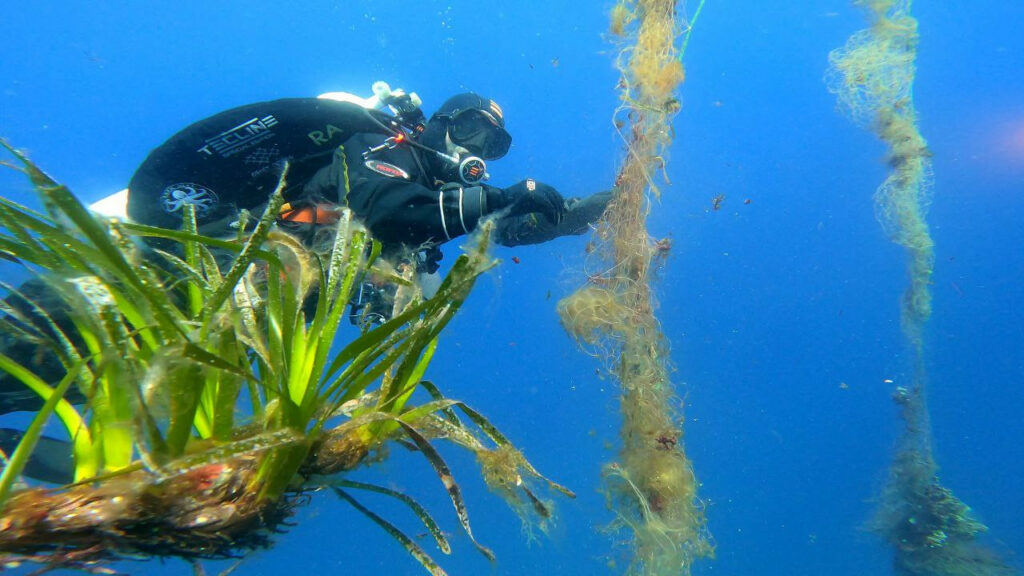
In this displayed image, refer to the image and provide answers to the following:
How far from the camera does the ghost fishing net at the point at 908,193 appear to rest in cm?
570

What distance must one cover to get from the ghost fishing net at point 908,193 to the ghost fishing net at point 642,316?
309cm

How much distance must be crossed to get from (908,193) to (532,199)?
5.66 metres

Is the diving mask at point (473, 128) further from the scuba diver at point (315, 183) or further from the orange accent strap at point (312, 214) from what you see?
the orange accent strap at point (312, 214)

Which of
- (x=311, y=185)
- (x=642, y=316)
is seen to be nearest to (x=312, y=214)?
(x=311, y=185)

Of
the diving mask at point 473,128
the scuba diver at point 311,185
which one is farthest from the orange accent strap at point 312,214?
the diving mask at point 473,128

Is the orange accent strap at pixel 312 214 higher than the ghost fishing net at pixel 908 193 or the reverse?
the reverse

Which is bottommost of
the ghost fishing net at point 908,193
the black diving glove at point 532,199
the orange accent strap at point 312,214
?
the orange accent strap at point 312,214

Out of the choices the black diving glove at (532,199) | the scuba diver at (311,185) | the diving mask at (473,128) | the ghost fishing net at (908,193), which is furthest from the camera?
the ghost fishing net at (908,193)

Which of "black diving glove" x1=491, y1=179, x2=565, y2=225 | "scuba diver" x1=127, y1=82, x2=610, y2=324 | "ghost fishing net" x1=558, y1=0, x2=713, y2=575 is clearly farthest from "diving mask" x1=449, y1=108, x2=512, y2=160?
"ghost fishing net" x1=558, y1=0, x2=713, y2=575

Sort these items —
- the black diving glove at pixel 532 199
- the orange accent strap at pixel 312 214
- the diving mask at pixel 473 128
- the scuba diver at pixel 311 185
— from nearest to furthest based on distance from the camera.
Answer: the scuba diver at pixel 311 185 < the orange accent strap at pixel 312 214 < the black diving glove at pixel 532 199 < the diving mask at pixel 473 128

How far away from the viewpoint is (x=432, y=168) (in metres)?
4.59

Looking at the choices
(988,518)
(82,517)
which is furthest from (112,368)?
(988,518)

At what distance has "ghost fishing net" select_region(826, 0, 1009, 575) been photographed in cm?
570

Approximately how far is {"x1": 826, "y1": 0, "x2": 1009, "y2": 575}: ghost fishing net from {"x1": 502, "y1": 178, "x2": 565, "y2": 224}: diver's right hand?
4.16m
